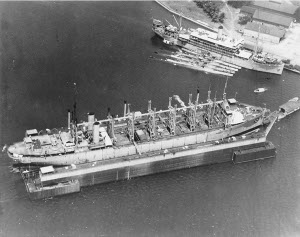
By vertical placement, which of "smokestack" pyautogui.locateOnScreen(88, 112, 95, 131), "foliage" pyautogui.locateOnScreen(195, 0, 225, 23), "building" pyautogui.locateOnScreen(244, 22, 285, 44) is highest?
"foliage" pyautogui.locateOnScreen(195, 0, 225, 23)

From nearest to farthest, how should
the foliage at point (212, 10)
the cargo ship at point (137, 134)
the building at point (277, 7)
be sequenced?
1. the cargo ship at point (137, 134)
2. the foliage at point (212, 10)
3. the building at point (277, 7)

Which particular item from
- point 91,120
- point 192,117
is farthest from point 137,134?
point 192,117

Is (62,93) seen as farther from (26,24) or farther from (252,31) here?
(252,31)

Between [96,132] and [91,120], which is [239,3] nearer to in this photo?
[91,120]

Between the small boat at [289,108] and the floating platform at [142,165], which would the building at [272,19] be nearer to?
the small boat at [289,108]

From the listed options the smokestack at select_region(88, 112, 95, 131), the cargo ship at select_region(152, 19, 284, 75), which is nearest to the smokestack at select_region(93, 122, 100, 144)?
the smokestack at select_region(88, 112, 95, 131)

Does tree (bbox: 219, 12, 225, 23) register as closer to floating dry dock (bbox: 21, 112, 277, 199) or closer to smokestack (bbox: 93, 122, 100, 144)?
floating dry dock (bbox: 21, 112, 277, 199)

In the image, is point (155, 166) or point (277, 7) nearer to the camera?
point (155, 166)

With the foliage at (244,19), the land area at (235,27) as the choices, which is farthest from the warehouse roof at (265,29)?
the foliage at (244,19)
